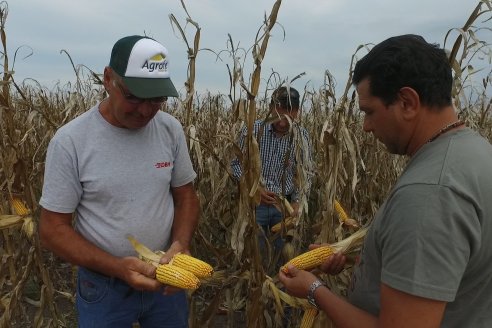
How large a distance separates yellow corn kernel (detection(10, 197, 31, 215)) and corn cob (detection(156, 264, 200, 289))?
172 cm

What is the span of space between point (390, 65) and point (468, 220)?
1.55 ft

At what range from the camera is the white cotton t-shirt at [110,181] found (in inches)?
82.7

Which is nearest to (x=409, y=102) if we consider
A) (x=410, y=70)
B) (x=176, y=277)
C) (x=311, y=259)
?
(x=410, y=70)

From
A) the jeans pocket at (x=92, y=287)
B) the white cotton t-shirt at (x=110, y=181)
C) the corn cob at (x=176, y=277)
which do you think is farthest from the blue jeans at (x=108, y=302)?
the corn cob at (x=176, y=277)

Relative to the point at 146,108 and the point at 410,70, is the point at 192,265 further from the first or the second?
the point at 410,70

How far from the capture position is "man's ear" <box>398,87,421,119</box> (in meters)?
1.31

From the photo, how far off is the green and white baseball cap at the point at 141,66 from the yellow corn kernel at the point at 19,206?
1.67 meters

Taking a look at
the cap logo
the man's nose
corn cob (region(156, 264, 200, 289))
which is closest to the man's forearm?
corn cob (region(156, 264, 200, 289))

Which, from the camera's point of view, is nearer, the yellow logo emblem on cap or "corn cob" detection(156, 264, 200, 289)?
"corn cob" detection(156, 264, 200, 289)

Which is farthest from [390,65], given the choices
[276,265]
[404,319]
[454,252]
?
[276,265]

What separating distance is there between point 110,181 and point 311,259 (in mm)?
998

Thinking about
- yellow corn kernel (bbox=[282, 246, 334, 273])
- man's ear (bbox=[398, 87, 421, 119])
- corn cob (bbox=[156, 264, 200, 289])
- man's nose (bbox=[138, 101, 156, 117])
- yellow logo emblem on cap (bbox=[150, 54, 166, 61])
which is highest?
yellow logo emblem on cap (bbox=[150, 54, 166, 61])

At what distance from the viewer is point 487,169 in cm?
123

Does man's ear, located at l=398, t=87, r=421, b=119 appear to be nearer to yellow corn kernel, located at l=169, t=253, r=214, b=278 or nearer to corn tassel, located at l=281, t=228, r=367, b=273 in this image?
corn tassel, located at l=281, t=228, r=367, b=273
